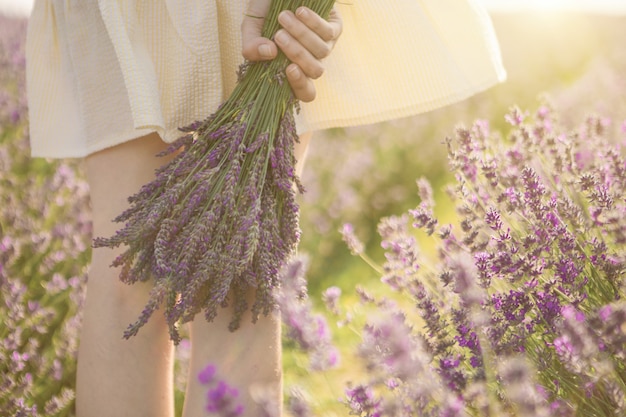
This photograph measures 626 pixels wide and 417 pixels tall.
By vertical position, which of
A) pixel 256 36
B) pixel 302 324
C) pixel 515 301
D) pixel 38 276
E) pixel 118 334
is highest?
pixel 256 36

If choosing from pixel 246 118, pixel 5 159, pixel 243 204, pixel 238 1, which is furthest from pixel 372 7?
pixel 5 159

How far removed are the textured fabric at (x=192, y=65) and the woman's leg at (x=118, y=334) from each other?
0.08m

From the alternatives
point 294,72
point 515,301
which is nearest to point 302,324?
point 515,301

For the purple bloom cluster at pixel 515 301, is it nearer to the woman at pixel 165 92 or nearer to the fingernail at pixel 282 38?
the woman at pixel 165 92

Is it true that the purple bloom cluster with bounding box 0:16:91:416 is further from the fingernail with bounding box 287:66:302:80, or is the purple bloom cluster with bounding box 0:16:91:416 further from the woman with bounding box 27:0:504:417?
the fingernail with bounding box 287:66:302:80

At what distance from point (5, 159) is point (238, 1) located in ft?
5.56

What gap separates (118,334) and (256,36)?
0.76 meters

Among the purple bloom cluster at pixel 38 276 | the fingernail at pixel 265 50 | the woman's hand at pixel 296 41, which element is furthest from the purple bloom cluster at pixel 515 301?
the purple bloom cluster at pixel 38 276

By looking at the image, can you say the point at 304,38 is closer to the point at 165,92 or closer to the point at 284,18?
the point at 284,18

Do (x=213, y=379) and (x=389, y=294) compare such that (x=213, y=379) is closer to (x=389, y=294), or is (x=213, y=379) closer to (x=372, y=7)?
(x=372, y=7)

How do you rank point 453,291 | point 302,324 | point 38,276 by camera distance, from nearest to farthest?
1. point 302,324
2. point 453,291
3. point 38,276

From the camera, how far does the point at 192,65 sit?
1566 mm

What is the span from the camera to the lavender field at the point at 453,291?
1072mm

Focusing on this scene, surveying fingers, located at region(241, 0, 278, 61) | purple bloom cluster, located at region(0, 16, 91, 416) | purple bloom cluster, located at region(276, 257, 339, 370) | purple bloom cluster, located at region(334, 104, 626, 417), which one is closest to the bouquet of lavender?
fingers, located at region(241, 0, 278, 61)
